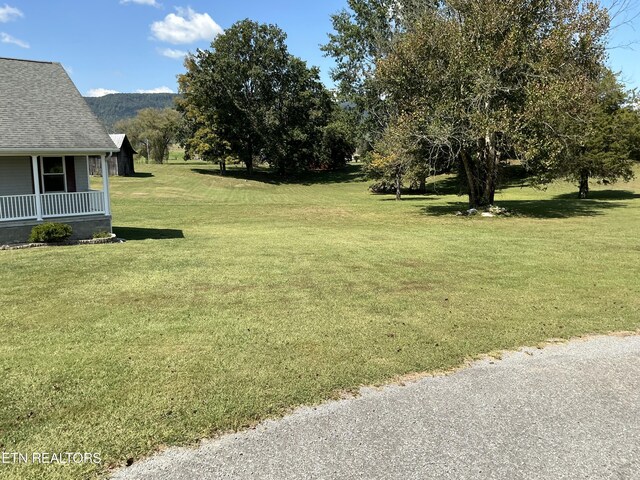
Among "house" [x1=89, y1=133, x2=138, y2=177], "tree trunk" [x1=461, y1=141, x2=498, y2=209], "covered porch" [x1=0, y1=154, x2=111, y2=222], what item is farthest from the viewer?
"house" [x1=89, y1=133, x2=138, y2=177]

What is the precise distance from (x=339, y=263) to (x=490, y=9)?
579 inches

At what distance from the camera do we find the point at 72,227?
46.3 ft

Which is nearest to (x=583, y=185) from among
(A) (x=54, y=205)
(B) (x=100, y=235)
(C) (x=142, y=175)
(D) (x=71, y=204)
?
(B) (x=100, y=235)

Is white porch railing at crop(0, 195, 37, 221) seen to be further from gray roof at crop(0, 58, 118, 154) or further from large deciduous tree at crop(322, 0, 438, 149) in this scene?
large deciduous tree at crop(322, 0, 438, 149)

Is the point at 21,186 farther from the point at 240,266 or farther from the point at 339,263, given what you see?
the point at 339,263

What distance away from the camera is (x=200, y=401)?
3967mm

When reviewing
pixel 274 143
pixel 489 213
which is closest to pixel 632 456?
pixel 489 213

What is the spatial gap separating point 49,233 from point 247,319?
9.62 meters

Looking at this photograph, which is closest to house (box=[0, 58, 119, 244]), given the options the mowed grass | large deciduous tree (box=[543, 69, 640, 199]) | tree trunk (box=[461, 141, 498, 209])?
the mowed grass

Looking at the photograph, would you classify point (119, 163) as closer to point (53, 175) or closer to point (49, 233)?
point (53, 175)

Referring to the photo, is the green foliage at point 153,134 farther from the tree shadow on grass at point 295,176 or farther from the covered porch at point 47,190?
the covered porch at point 47,190

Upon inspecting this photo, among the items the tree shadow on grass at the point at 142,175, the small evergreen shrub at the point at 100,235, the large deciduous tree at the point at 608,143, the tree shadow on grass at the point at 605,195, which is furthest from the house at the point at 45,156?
the tree shadow on grass at the point at 605,195

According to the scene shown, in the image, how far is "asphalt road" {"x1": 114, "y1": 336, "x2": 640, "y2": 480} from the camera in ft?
10.2

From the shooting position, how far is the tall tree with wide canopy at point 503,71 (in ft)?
61.2
